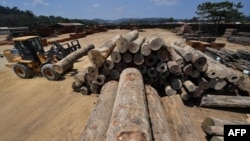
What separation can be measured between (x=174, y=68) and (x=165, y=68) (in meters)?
0.30

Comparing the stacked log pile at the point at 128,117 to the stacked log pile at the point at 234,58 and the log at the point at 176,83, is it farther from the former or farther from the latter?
the stacked log pile at the point at 234,58

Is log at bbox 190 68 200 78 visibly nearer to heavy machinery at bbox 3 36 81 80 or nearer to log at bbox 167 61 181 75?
log at bbox 167 61 181 75

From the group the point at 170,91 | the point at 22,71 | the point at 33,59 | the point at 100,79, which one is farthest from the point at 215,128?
the point at 22,71

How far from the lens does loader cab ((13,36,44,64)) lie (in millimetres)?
9352

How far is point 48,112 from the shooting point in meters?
6.35

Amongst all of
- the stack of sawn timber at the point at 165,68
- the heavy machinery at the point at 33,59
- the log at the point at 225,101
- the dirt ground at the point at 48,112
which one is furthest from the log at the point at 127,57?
the heavy machinery at the point at 33,59

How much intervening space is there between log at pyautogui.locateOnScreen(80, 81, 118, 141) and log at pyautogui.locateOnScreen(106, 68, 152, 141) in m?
0.62

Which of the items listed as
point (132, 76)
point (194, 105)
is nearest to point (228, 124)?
point (194, 105)

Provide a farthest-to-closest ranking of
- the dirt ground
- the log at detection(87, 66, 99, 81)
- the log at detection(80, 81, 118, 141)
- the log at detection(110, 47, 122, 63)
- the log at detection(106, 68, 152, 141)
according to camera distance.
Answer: the log at detection(87, 66, 99, 81), the log at detection(110, 47, 122, 63), the dirt ground, the log at detection(80, 81, 118, 141), the log at detection(106, 68, 152, 141)

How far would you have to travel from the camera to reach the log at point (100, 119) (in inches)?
156

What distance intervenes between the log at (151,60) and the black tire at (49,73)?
5078mm

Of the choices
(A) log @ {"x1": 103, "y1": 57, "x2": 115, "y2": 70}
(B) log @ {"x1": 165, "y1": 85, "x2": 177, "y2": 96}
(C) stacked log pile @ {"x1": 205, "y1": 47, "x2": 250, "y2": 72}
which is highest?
(A) log @ {"x1": 103, "y1": 57, "x2": 115, "y2": 70}

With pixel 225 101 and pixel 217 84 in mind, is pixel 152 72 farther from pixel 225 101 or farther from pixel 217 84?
pixel 225 101

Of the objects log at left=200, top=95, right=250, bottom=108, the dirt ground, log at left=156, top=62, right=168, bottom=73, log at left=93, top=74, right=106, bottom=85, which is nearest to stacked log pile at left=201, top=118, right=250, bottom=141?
the dirt ground
